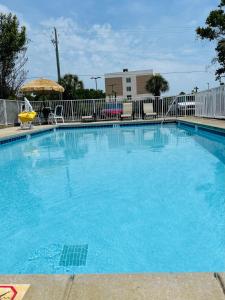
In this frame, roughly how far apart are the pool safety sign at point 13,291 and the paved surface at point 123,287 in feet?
0.09

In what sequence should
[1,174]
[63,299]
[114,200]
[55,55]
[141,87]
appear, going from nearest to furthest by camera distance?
[63,299] → [114,200] → [1,174] → [55,55] → [141,87]

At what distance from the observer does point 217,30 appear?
17.5 m

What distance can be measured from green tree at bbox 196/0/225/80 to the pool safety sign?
17.9 m

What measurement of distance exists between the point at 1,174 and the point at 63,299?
5.06m

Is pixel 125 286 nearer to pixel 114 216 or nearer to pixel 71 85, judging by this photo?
pixel 114 216

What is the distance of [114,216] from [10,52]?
50.1ft

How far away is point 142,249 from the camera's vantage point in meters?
2.76

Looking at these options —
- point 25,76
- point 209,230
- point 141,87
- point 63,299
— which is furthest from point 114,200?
point 141,87

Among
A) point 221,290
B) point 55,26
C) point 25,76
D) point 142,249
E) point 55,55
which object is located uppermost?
point 55,26

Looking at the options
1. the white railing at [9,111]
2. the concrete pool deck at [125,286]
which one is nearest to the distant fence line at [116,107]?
the white railing at [9,111]

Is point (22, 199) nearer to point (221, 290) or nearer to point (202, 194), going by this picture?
point (202, 194)

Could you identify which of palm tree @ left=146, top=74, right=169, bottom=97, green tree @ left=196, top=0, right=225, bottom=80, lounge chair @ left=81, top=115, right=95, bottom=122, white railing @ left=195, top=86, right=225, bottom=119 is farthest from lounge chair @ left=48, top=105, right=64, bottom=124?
palm tree @ left=146, top=74, right=169, bottom=97

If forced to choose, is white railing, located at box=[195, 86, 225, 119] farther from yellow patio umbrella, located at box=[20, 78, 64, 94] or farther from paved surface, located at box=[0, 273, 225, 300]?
paved surface, located at box=[0, 273, 225, 300]

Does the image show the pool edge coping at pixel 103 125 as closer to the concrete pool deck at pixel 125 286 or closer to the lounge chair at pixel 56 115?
the lounge chair at pixel 56 115
